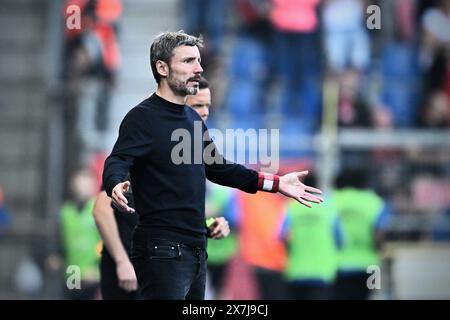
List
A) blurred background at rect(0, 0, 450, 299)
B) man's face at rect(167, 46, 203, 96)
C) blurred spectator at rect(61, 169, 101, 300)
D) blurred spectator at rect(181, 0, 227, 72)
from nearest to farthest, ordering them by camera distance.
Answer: man's face at rect(167, 46, 203, 96), blurred background at rect(0, 0, 450, 299), blurred spectator at rect(61, 169, 101, 300), blurred spectator at rect(181, 0, 227, 72)

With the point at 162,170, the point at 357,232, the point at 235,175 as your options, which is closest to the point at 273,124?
the point at 357,232

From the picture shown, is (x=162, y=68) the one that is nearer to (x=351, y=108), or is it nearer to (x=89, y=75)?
(x=351, y=108)

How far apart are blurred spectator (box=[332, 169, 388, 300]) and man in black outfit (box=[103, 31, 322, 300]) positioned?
5.76 metres

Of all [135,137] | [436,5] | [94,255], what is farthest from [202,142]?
[436,5]

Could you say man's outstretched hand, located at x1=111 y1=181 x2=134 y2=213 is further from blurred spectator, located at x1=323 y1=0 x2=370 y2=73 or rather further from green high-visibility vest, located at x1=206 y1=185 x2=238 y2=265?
blurred spectator, located at x1=323 y1=0 x2=370 y2=73

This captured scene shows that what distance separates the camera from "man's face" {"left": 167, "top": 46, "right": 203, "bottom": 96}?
24.0ft

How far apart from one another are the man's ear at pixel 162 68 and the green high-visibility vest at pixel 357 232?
6145 millimetres

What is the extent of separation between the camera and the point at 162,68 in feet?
24.1

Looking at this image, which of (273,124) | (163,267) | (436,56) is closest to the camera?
(163,267)

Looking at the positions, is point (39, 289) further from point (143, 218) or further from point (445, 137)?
point (143, 218)

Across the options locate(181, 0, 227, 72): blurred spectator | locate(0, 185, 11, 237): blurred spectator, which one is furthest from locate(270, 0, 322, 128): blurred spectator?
locate(0, 185, 11, 237): blurred spectator

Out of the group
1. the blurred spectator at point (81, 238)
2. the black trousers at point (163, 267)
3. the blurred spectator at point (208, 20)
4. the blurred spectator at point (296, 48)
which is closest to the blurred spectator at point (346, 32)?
the blurred spectator at point (296, 48)

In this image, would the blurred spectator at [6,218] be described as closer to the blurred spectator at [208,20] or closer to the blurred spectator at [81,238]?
the blurred spectator at [81,238]

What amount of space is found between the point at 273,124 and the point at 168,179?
8946 millimetres
